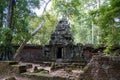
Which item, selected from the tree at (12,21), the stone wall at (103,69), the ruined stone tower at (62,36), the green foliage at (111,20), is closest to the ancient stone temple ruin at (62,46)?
the ruined stone tower at (62,36)

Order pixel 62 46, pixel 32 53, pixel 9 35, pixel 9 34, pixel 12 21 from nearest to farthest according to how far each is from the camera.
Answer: pixel 9 34 → pixel 9 35 → pixel 12 21 → pixel 62 46 → pixel 32 53

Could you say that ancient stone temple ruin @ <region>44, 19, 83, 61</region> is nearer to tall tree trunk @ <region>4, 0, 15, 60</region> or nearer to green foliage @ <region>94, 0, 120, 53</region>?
tall tree trunk @ <region>4, 0, 15, 60</region>

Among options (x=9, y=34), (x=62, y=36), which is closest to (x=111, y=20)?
(x=9, y=34)

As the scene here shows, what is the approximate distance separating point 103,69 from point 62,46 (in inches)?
544

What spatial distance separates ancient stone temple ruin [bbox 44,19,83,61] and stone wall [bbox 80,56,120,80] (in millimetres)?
12883

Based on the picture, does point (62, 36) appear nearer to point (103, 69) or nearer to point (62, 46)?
point (62, 46)

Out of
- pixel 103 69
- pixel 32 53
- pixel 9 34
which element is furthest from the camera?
pixel 32 53

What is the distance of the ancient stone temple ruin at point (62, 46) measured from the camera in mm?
19828

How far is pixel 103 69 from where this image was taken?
6.36m

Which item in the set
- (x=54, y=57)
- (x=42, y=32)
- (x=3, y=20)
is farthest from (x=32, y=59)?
(x=42, y=32)

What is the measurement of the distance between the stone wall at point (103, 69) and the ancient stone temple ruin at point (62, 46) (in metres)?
12.9

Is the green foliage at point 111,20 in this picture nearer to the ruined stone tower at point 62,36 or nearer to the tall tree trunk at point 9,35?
the tall tree trunk at point 9,35

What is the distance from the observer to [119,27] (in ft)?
29.6

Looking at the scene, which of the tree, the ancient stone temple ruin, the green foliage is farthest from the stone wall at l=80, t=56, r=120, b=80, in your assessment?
the ancient stone temple ruin
